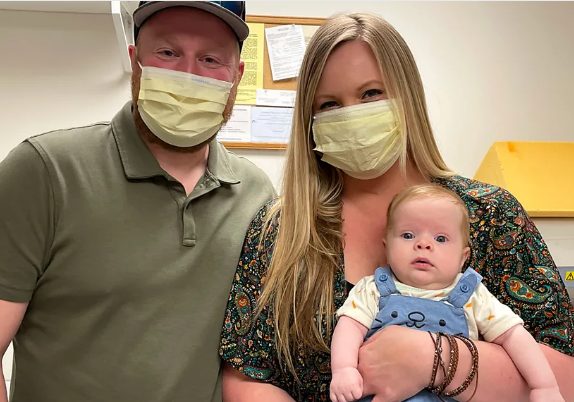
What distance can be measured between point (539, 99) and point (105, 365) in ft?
8.18

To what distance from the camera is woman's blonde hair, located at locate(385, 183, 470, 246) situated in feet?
3.93

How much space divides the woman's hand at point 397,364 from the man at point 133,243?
1.44 ft

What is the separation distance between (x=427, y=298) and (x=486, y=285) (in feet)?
0.67

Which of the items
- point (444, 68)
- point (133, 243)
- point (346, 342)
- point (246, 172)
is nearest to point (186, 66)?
point (246, 172)

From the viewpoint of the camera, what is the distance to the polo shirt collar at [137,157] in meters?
1.33

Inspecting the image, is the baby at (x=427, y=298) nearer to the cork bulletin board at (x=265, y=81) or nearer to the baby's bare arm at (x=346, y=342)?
the baby's bare arm at (x=346, y=342)

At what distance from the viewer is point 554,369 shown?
1.13 m

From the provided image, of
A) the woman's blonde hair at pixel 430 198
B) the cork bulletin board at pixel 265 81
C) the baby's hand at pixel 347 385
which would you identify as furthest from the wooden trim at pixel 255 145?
the baby's hand at pixel 347 385

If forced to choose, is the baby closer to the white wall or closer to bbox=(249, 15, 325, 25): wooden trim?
the white wall

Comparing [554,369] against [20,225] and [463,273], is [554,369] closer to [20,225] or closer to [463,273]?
[463,273]

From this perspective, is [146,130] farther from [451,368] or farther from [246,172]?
[451,368]

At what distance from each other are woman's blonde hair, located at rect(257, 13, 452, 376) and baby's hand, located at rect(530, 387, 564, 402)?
0.48 meters

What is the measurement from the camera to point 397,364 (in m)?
1.09

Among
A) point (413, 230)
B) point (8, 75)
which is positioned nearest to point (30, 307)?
point (413, 230)
